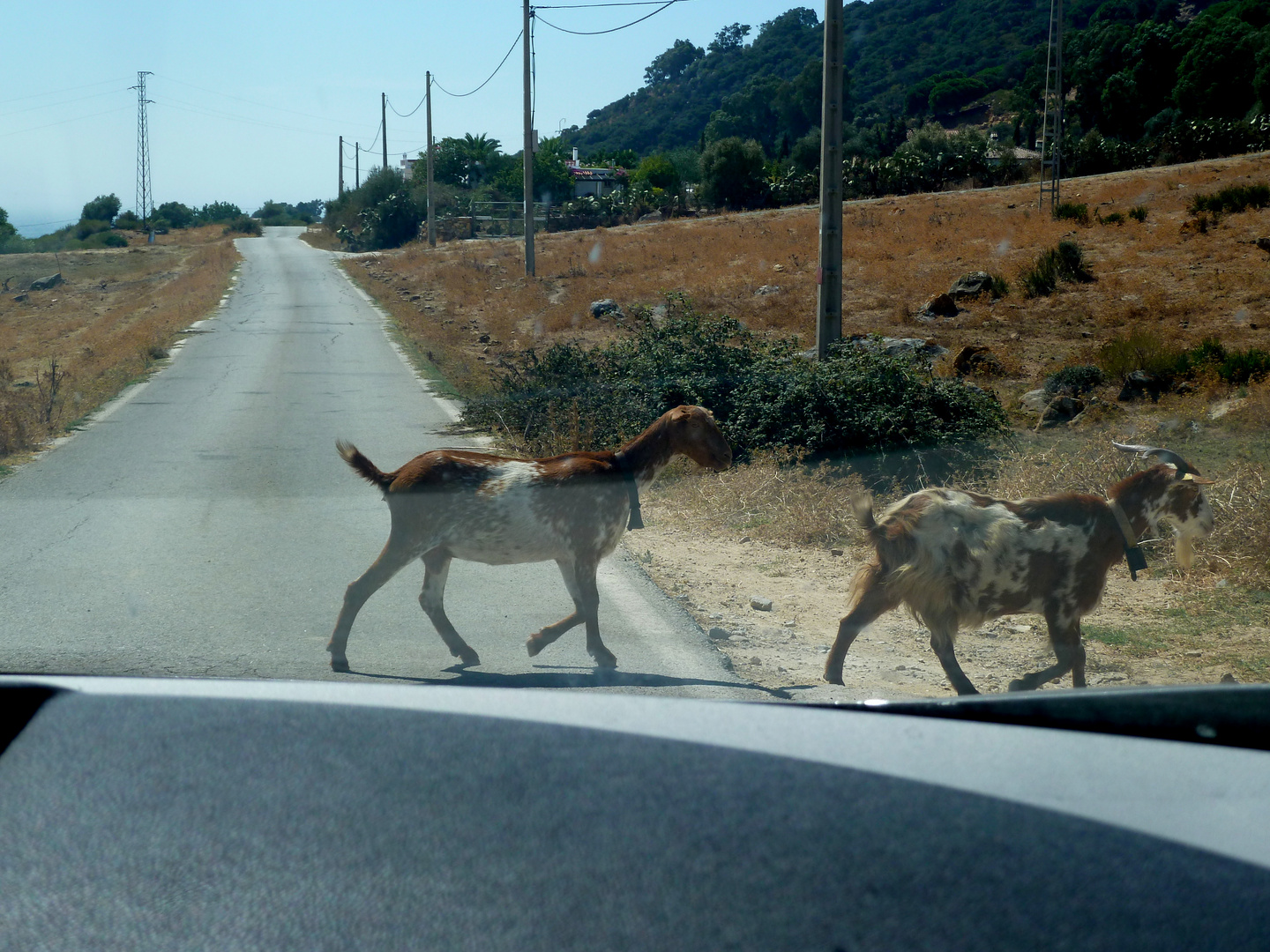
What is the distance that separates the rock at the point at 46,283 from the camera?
51850 millimetres

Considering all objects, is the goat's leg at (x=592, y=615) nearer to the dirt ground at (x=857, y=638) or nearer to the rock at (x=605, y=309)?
the dirt ground at (x=857, y=638)

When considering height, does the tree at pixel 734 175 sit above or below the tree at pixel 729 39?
below

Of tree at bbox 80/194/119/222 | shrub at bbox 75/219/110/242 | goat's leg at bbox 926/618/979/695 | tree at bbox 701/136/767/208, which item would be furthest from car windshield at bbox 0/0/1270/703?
tree at bbox 80/194/119/222

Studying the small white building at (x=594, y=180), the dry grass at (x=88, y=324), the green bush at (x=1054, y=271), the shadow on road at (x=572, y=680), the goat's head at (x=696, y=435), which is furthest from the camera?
the small white building at (x=594, y=180)

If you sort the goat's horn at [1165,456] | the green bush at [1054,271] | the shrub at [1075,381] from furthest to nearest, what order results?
the green bush at [1054,271]
the shrub at [1075,381]
the goat's horn at [1165,456]

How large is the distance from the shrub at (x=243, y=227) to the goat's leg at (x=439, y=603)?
328 ft

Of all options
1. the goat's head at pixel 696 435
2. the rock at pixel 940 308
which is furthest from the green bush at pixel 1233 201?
the goat's head at pixel 696 435

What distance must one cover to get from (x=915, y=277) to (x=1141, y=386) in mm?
12213

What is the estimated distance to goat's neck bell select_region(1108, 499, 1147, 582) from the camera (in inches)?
194

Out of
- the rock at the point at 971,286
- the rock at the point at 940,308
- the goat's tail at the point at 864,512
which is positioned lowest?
the goat's tail at the point at 864,512

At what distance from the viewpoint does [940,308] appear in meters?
21.9

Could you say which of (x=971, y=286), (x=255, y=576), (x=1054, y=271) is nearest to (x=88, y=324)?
(x=971, y=286)

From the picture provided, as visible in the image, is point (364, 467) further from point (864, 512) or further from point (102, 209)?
point (102, 209)

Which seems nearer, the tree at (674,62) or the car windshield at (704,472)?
the car windshield at (704,472)
